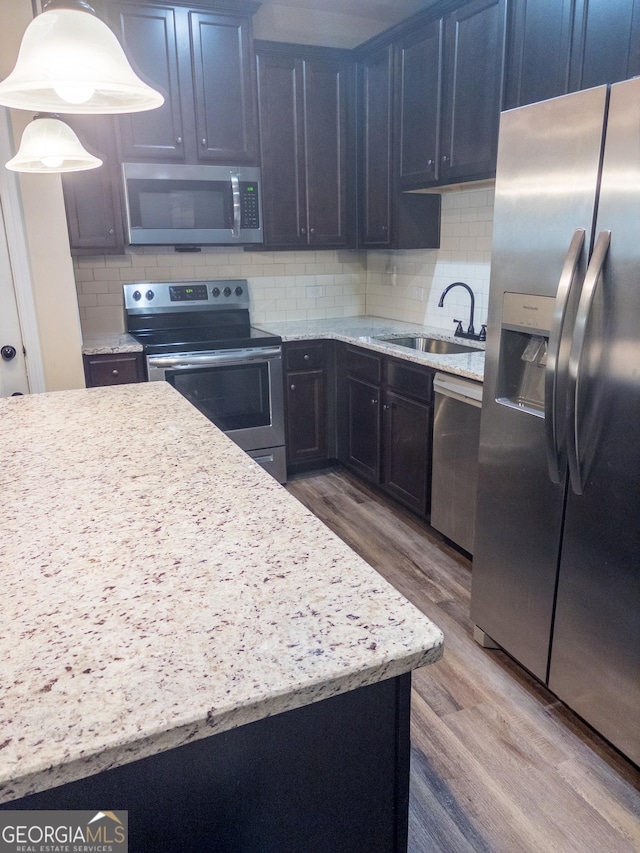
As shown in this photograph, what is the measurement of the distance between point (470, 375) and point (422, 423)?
539mm

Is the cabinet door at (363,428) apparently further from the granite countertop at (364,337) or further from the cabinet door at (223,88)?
the cabinet door at (223,88)

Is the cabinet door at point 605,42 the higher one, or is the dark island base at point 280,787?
the cabinet door at point 605,42

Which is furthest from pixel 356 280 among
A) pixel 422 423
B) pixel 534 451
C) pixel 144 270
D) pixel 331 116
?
pixel 534 451

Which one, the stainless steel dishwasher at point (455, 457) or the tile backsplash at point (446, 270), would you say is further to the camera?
the tile backsplash at point (446, 270)

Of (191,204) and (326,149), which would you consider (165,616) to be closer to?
(191,204)

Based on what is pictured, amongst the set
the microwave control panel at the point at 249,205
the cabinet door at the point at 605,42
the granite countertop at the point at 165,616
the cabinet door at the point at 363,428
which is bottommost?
the cabinet door at the point at 363,428

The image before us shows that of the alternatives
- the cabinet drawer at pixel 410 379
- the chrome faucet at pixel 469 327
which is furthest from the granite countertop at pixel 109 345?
the chrome faucet at pixel 469 327

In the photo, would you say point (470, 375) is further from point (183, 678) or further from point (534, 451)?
point (183, 678)

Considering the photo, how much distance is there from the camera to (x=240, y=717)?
67 cm

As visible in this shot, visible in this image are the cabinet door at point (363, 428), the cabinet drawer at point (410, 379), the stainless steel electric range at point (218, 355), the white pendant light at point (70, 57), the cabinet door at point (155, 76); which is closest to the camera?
the white pendant light at point (70, 57)

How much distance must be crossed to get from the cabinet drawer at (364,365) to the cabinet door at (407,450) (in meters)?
0.15

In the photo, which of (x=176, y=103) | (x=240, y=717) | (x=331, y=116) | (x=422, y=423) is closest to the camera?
(x=240, y=717)

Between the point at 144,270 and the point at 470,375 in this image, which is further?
the point at 144,270

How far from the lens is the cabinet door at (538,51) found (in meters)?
2.31
